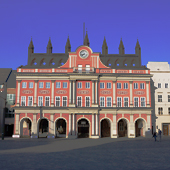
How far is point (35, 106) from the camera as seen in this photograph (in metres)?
58.9

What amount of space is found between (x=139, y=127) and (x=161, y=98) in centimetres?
1124

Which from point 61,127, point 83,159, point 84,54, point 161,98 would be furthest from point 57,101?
point 83,159

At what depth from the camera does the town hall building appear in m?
58.5

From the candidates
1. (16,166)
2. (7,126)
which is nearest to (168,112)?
A: (7,126)

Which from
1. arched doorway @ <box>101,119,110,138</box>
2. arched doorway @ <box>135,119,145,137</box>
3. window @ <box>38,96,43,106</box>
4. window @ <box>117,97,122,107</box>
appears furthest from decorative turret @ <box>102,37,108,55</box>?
window @ <box>38,96,43,106</box>

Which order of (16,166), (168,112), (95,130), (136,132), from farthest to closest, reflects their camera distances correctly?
(168,112) < (136,132) < (95,130) < (16,166)

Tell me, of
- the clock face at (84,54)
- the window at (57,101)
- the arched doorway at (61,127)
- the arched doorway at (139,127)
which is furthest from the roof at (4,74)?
the arched doorway at (139,127)

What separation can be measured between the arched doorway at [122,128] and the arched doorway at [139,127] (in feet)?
8.72

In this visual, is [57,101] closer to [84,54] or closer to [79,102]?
[79,102]

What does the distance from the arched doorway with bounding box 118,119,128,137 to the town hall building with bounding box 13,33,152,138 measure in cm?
350

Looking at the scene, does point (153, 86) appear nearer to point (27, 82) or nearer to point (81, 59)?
point (81, 59)

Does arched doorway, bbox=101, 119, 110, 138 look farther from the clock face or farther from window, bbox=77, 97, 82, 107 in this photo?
the clock face

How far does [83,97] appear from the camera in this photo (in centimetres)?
5959

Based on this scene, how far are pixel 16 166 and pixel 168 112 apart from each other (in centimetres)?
5761
